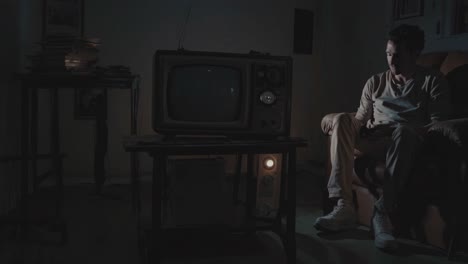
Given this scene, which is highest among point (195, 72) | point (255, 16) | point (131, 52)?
point (255, 16)

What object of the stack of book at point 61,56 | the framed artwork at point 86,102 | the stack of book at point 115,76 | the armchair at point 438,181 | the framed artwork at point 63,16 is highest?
the framed artwork at point 63,16

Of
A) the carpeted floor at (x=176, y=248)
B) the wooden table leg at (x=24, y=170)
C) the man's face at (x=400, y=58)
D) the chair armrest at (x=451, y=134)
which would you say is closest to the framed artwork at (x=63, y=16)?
the wooden table leg at (x=24, y=170)

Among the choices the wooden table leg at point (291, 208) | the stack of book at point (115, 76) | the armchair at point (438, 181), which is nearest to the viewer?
the wooden table leg at point (291, 208)

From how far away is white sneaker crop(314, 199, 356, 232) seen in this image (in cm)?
208

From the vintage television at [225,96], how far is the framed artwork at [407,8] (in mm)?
1709

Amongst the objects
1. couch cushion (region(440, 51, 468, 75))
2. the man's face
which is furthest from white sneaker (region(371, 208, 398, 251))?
couch cushion (region(440, 51, 468, 75))

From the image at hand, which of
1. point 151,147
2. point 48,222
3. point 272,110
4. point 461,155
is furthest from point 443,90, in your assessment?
point 48,222

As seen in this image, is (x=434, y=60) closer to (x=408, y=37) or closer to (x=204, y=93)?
(x=408, y=37)

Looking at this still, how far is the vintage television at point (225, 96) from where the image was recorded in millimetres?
1681

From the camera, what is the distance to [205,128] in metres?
1.70

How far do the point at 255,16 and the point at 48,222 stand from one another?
222cm

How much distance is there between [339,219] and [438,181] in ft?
1.51

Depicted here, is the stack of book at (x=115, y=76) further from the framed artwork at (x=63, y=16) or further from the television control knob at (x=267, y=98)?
the television control knob at (x=267, y=98)

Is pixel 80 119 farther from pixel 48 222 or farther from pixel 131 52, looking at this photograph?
pixel 48 222
